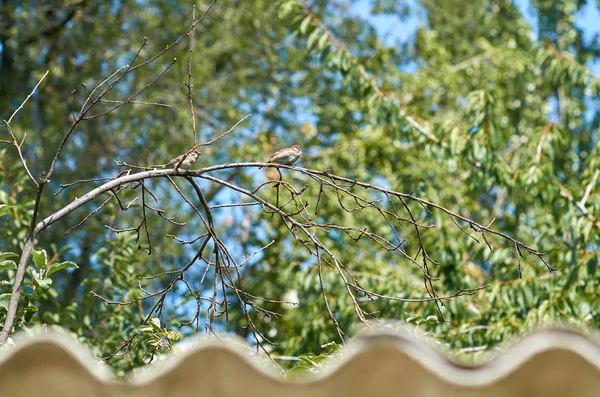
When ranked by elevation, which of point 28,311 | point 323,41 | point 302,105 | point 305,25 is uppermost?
point 302,105

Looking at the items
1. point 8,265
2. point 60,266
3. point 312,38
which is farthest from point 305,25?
point 60,266

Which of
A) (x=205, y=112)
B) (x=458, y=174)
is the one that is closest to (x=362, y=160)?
(x=458, y=174)

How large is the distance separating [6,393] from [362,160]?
8404 millimetres

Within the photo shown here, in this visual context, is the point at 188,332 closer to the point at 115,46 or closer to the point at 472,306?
the point at 472,306

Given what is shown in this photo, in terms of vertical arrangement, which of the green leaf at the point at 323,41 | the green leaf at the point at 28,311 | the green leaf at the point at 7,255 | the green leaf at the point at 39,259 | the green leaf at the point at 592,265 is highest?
the green leaf at the point at 323,41

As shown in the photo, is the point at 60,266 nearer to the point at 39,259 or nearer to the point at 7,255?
the point at 39,259

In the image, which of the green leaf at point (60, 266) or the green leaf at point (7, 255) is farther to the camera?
the green leaf at point (7, 255)

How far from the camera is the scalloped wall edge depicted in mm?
1403

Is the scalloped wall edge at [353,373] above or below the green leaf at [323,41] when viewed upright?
below

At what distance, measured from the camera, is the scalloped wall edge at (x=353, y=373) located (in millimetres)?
1403

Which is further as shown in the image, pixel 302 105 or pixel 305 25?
pixel 302 105

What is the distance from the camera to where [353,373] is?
1486 mm

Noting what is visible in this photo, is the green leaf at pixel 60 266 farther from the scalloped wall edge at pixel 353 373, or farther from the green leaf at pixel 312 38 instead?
the green leaf at pixel 312 38

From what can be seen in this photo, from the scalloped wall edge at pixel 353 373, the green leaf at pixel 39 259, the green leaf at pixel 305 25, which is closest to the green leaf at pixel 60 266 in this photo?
the green leaf at pixel 39 259
